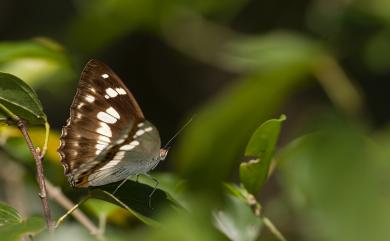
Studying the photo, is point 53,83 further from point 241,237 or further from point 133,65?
point 133,65

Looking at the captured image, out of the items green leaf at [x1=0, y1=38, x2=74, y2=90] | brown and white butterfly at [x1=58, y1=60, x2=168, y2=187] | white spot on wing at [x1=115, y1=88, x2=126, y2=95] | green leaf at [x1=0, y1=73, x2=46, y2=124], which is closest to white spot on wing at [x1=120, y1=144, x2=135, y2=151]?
brown and white butterfly at [x1=58, y1=60, x2=168, y2=187]

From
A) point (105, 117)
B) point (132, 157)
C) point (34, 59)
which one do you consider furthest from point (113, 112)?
point (34, 59)

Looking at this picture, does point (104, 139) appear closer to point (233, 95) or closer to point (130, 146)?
point (130, 146)

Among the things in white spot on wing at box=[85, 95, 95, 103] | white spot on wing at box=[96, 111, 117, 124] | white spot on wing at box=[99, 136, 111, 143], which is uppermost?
white spot on wing at box=[85, 95, 95, 103]

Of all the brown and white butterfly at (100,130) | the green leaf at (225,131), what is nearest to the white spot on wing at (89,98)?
the brown and white butterfly at (100,130)

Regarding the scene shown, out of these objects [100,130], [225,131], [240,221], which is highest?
[225,131]

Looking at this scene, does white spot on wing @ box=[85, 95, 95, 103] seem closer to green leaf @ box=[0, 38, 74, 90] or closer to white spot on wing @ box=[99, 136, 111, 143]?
white spot on wing @ box=[99, 136, 111, 143]

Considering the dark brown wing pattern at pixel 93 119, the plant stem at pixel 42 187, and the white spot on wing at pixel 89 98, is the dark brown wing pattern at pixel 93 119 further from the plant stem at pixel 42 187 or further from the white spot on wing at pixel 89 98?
the plant stem at pixel 42 187
